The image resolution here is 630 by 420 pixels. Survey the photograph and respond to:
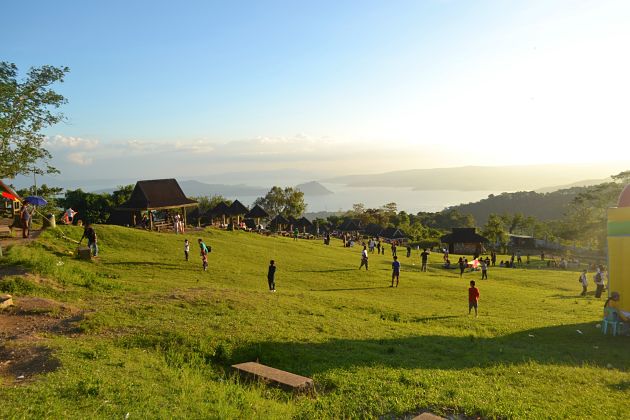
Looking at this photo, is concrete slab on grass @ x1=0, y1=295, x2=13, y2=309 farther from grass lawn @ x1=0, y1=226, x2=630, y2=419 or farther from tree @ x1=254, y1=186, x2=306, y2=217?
tree @ x1=254, y1=186, x2=306, y2=217

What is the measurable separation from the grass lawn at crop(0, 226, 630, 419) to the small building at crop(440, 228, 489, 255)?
107 ft

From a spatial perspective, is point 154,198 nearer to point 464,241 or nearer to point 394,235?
point 464,241

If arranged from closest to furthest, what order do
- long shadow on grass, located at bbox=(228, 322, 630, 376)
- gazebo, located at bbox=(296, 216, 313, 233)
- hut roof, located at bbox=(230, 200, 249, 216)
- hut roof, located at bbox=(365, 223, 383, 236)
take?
long shadow on grass, located at bbox=(228, 322, 630, 376) → hut roof, located at bbox=(230, 200, 249, 216) → gazebo, located at bbox=(296, 216, 313, 233) → hut roof, located at bbox=(365, 223, 383, 236)

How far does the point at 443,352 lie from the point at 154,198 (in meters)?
27.5

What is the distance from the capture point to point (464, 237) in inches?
2098

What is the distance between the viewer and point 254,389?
7.45m

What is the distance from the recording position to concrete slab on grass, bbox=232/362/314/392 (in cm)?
757

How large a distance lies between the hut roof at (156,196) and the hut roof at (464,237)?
32105 millimetres

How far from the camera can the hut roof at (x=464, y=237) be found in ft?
173

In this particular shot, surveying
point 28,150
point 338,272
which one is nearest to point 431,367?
point 338,272

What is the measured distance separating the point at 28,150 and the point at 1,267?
33.4 feet

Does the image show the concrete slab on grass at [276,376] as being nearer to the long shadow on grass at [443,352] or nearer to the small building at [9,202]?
the long shadow on grass at [443,352]

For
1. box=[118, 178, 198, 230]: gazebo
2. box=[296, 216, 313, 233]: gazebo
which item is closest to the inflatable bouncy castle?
box=[118, 178, 198, 230]: gazebo

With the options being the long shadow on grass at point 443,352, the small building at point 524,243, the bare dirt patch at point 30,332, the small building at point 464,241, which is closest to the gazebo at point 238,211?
the small building at point 464,241
